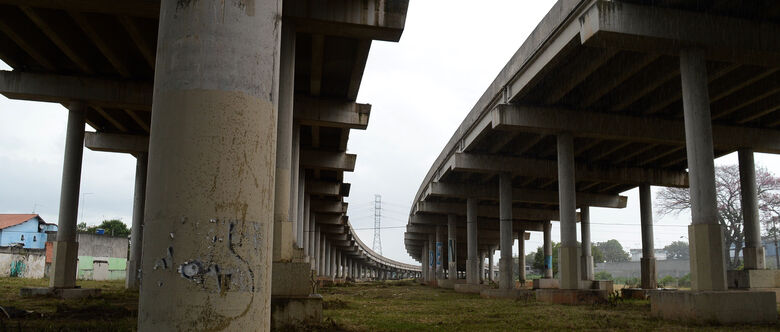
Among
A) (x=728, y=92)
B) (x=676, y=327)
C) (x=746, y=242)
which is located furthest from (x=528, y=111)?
(x=676, y=327)

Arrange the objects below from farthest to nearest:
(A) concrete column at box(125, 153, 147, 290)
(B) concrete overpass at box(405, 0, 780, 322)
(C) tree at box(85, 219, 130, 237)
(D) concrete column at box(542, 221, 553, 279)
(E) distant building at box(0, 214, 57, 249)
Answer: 1. (C) tree at box(85, 219, 130, 237)
2. (E) distant building at box(0, 214, 57, 249)
3. (D) concrete column at box(542, 221, 553, 279)
4. (A) concrete column at box(125, 153, 147, 290)
5. (B) concrete overpass at box(405, 0, 780, 322)

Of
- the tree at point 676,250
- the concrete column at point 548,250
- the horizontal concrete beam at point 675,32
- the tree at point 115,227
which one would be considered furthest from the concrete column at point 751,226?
the tree at point 676,250

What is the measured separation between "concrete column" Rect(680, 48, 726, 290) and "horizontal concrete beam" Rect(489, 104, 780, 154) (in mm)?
8134

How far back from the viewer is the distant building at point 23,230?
227ft

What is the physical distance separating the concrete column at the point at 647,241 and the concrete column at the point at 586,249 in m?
3.83

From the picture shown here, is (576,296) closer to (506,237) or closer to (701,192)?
(701,192)

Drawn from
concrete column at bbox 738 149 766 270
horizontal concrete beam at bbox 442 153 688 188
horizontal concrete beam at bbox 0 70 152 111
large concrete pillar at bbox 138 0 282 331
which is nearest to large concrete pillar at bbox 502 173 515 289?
horizontal concrete beam at bbox 442 153 688 188

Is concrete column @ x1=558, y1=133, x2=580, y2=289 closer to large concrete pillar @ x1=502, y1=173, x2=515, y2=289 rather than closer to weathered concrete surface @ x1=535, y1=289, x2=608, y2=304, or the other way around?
weathered concrete surface @ x1=535, y1=289, x2=608, y2=304

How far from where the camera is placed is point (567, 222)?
24.2 meters

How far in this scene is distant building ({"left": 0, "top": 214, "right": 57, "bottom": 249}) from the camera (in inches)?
2729

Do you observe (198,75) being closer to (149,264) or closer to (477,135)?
(149,264)

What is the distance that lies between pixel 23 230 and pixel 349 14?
70908mm

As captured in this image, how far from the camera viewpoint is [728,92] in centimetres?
2111

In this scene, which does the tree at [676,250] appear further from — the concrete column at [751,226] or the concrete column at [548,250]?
the concrete column at [751,226]
